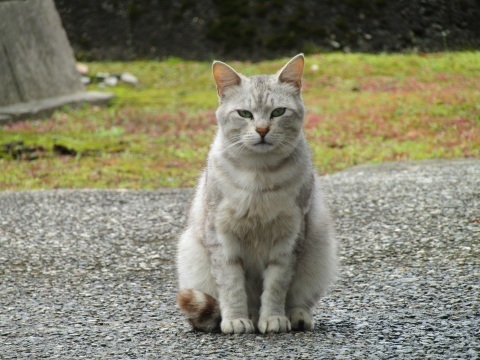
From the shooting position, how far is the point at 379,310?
228 inches

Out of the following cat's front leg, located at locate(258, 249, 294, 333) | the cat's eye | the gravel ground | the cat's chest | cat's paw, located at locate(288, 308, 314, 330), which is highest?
the cat's eye

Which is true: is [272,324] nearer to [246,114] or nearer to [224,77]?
[246,114]

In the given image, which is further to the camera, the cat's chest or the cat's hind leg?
the cat's hind leg

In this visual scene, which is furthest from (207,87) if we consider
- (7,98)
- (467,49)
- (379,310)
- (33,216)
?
(379,310)

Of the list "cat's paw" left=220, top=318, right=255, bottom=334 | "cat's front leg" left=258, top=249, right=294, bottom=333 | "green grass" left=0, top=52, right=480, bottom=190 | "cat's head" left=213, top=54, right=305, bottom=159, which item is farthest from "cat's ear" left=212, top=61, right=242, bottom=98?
"green grass" left=0, top=52, right=480, bottom=190

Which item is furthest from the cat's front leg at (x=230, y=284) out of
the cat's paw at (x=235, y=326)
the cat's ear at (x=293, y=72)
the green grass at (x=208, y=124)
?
the green grass at (x=208, y=124)

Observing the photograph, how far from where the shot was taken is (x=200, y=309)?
16.8 feet

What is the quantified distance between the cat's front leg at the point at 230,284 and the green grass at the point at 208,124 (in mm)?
6582

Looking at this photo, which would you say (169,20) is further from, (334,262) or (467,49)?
(334,262)

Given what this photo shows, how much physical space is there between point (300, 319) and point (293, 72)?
1602 millimetres

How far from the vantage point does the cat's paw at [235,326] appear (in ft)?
16.5

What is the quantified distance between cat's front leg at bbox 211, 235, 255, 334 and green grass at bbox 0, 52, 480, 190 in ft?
21.6

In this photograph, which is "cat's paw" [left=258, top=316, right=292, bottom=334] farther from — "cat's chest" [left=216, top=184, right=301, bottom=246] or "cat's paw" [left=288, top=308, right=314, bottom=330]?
"cat's chest" [left=216, top=184, right=301, bottom=246]

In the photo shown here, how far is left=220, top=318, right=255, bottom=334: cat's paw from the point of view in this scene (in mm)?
5035
